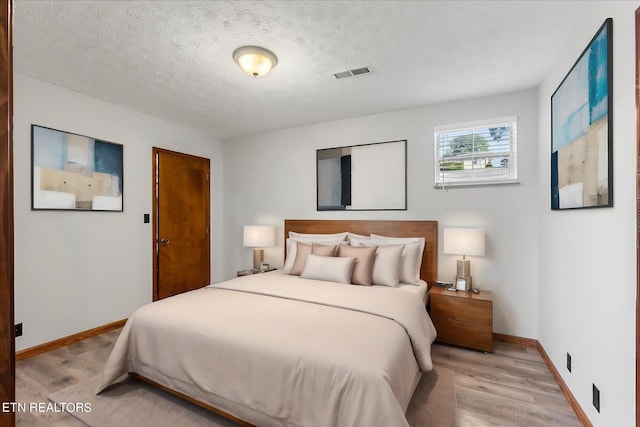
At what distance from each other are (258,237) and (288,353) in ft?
8.72

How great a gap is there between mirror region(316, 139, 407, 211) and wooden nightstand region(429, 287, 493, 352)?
1.13 metres

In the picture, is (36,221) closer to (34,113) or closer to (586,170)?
(34,113)

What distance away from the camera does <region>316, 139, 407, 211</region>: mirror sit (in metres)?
3.58

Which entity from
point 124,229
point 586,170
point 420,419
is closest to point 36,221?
point 124,229

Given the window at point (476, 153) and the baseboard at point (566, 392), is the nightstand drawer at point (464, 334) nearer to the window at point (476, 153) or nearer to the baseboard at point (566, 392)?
the baseboard at point (566, 392)

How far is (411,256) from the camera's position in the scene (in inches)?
124

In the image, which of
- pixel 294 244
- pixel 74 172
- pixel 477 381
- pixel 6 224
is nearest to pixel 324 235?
pixel 294 244

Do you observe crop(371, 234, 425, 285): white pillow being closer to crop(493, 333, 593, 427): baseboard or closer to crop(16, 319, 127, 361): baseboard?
crop(493, 333, 593, 427): baseboard

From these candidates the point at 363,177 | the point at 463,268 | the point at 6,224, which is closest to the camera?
the point at 6,224

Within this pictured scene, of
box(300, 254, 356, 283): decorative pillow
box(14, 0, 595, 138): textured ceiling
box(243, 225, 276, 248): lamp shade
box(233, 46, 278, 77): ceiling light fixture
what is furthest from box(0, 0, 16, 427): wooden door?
box(243, 225, 276, 248): lamp shade

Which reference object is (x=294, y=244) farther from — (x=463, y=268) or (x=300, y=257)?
(x=463, y=268)

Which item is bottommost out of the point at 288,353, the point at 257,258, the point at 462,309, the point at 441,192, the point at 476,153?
the point at 462,309

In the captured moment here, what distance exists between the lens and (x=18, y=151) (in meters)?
2.63

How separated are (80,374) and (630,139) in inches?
153
